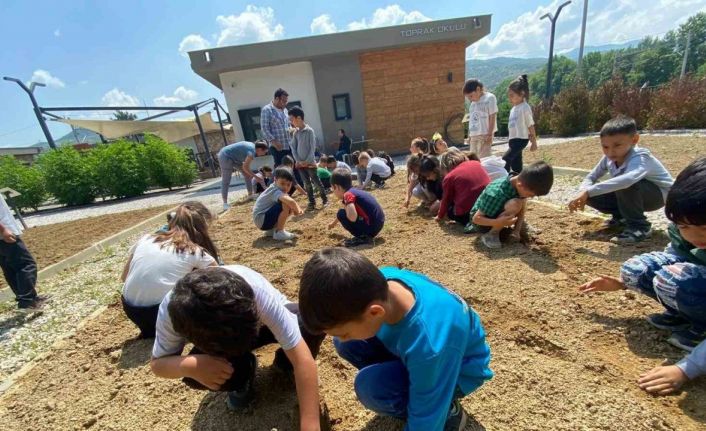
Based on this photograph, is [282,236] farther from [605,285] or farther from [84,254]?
[605,285]

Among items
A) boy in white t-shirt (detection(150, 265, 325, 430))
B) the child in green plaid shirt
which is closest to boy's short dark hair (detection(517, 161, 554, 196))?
the child in green plaid shirt

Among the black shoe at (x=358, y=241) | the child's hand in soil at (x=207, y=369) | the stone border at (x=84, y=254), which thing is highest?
the child's hand in soil at (x=207, y=369)

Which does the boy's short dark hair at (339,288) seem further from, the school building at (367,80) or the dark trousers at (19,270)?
the school building at (367,80)

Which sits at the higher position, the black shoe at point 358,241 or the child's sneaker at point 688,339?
the child's sneaker at point 688,339

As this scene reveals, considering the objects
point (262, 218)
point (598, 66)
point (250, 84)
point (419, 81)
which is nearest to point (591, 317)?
point (262, 218)

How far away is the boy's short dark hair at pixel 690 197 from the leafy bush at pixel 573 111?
11.5 m

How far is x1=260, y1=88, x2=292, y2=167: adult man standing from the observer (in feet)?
21.0

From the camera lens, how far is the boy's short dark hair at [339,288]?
40.6 inches

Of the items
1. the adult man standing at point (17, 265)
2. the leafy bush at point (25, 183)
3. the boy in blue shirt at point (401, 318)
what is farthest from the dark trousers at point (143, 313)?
the leafy bush at point (25, 183)

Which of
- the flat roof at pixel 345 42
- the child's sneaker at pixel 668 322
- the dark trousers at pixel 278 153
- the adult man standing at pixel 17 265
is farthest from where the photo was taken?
the flat roof at pixel 345 42

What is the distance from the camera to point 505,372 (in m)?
1.70

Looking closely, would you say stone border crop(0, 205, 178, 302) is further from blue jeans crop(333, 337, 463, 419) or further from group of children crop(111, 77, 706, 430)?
blue jeans crop(333, 337, 463, 419)

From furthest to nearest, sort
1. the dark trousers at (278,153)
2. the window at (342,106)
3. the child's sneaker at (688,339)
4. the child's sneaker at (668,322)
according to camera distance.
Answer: the window at (342,106) → the dark trousers at (278,153) → the child's sneaker at (668,322) → the child's sneaker at (688,339)

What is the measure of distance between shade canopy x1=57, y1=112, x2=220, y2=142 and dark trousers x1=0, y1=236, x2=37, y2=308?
14200 mm
